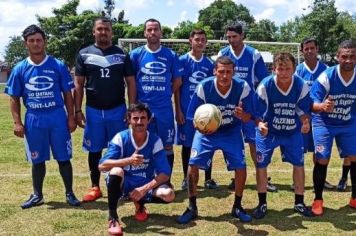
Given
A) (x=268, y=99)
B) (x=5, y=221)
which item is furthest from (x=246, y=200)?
(x=5, y=221)

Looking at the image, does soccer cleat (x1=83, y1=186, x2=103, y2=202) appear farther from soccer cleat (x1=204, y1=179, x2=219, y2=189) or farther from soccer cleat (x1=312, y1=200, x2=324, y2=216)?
soccer cleat (x1=312, y1=200, x2=324, y2=216)

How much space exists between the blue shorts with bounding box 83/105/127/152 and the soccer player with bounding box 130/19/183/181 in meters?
0.40

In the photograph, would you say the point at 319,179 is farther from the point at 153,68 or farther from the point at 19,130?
the point at 19,130

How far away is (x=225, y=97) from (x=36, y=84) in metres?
2.33

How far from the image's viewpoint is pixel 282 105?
229 inches

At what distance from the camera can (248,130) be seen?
6.93 metres

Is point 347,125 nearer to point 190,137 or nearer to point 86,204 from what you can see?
point 190,137

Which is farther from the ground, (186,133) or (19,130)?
(19,130)

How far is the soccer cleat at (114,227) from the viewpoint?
5154 mm

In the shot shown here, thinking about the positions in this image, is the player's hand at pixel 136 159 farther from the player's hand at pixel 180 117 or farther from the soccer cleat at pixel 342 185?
the soccer cleat at pixel 342 185

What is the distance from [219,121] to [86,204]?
2175 millimetres

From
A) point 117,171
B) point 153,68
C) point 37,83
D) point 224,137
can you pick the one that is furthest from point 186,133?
point 37,83

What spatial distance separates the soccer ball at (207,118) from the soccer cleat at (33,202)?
2359 mm

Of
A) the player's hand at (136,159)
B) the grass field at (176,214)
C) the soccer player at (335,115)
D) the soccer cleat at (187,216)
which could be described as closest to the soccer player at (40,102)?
the grass field at (176,214)
